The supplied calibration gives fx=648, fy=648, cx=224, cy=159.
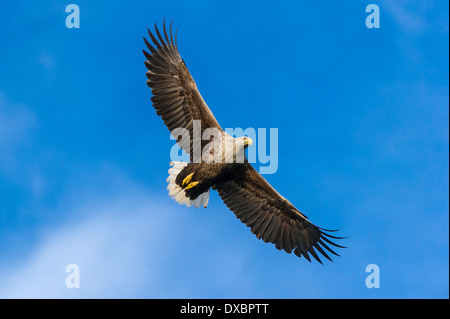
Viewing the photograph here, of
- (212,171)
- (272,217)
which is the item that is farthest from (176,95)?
(272,217)

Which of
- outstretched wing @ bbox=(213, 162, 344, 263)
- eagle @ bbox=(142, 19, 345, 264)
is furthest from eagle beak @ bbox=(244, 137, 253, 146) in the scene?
outstretched wing @ bbox=(213, 162, 344, 263)

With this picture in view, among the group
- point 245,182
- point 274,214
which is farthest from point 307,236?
point 245,182

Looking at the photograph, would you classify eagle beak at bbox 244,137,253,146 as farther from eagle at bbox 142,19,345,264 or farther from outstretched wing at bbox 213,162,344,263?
outstretched wing at bbox 213,162,344,263

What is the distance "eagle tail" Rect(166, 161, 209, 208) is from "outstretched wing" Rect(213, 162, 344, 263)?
382 mm

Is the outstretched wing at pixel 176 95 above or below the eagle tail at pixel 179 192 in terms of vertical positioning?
above

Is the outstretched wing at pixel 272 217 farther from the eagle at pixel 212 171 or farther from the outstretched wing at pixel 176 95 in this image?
the outstretched wing at pixel 176 95

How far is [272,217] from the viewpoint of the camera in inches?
514

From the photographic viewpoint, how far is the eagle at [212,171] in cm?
1205

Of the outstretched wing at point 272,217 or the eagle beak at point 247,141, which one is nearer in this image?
the eagle beak at point 247,141

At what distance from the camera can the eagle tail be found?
40.8ft

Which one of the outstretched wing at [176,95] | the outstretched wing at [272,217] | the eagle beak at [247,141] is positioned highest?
the outstretched wing at [176,95]

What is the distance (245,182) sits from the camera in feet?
42.2

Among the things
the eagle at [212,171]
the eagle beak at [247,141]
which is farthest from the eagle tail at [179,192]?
the eagle beak at [247,141]
